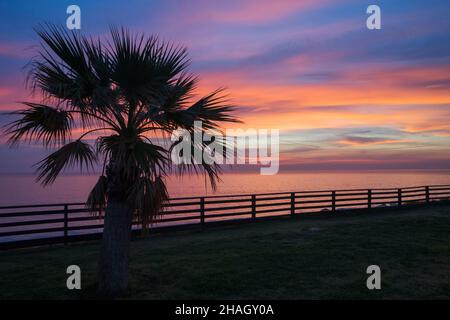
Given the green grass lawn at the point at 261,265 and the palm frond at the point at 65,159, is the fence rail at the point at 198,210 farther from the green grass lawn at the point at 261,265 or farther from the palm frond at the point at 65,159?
the palm frond at the point at 65,159

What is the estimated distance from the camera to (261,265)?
9.02m

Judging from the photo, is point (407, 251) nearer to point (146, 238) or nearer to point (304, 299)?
point (304, 299)

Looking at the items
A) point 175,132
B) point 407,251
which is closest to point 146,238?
point 175,132

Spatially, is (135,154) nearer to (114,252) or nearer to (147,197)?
(147,197)

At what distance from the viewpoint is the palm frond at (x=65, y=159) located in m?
6.82

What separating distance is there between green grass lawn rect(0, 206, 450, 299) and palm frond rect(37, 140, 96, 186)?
2172 millimetres

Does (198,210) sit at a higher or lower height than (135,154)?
lower

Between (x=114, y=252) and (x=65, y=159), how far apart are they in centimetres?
188

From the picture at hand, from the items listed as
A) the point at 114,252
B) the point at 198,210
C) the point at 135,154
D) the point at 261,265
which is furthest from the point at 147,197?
the point at 198,210

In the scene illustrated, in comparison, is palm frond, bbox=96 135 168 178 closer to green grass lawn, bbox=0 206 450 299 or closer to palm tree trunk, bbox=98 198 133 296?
palm tree trunk, bbox=98 198 133 296
